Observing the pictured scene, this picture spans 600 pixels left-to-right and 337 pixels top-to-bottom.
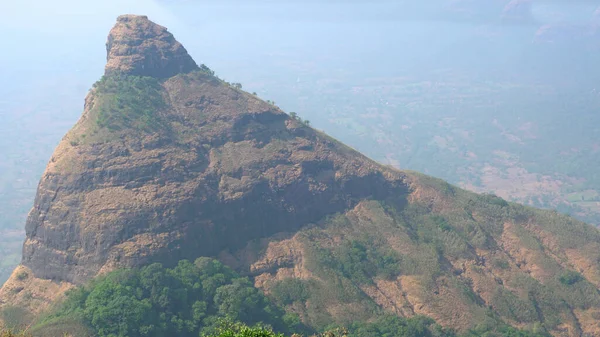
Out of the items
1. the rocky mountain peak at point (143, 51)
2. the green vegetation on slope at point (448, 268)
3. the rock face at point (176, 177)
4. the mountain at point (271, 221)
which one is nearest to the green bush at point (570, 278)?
the green vegetation on slope at point (448, 268)

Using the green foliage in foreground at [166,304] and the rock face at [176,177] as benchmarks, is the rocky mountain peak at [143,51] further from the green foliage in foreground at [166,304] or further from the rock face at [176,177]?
the green foliage in foreground at [166,304]

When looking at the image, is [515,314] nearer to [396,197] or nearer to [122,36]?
[396,197]

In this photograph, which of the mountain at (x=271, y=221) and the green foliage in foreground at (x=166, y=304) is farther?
the mountain at (x=271, y=221)

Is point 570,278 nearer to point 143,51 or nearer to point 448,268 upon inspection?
point 448,268

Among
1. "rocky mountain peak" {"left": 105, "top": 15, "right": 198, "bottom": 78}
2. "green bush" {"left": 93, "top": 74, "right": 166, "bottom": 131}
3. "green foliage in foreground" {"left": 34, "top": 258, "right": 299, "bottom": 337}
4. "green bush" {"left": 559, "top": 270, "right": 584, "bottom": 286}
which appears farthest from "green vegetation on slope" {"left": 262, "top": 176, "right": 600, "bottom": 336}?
"rocky mountain peak" {"left": 105, "top": 15, "right": 198, "bottom": 78}

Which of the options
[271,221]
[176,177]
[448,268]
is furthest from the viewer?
[271,221]

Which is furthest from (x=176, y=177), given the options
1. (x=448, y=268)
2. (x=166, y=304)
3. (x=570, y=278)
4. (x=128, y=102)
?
(x=570, y=278)

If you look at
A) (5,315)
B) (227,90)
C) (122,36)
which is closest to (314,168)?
(227,90)
